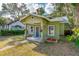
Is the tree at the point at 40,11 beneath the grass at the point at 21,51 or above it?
above

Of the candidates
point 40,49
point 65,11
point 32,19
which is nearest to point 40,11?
point 32,19

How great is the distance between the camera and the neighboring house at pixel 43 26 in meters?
2.29

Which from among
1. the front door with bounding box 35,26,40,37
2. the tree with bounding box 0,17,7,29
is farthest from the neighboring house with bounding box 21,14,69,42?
the tree with bounding box 0,17,7,29

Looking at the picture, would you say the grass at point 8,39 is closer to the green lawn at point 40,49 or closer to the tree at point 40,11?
the green lawn at point 40,49

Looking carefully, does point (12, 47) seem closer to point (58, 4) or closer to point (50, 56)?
point (50, 56)

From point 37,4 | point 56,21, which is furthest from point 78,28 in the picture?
point 37,4

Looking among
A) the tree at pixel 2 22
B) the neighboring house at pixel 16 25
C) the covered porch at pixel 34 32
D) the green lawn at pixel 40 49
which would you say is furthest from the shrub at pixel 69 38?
the tree at pixel 2 22

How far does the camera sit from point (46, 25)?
90.2 inches

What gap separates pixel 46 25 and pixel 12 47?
0.32m

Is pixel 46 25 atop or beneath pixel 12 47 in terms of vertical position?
atop

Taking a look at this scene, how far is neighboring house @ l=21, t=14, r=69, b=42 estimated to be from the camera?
7.50 ft

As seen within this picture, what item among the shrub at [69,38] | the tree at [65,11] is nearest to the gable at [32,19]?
the tree at [65,11]

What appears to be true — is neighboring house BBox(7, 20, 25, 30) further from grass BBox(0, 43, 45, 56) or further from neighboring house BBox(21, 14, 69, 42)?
grass BBox(0, 43, 45, 56)

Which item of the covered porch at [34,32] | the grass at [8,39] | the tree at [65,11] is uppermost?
the tree at [65,11]
